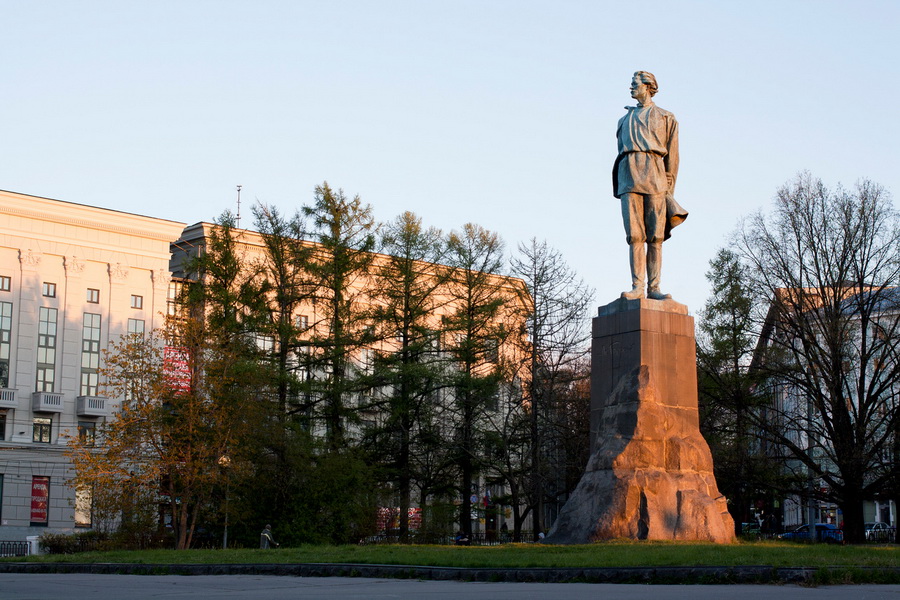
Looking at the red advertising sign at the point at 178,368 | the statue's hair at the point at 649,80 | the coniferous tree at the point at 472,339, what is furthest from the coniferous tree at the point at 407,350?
the statue's hair at the point at 649,80

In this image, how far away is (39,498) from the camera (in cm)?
6209

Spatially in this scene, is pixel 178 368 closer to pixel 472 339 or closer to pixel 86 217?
pixel 472 339

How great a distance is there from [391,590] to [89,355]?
189 feet

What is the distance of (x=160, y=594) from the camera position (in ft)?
39.5

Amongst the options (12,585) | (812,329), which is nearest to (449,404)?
(812,329)

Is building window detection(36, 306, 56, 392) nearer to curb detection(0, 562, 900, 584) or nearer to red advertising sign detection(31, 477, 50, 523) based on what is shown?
red advertising sign detection(31, 477, 50, 523)

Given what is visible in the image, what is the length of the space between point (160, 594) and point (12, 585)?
3.25 m

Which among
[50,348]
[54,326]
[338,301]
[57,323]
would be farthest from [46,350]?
[338,301]

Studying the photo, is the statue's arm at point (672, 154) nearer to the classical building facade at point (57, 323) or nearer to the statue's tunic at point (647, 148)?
the statue's tunic at point (647, 148)

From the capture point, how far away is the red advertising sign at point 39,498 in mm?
61750

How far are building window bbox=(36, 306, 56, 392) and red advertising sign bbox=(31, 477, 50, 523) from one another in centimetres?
528

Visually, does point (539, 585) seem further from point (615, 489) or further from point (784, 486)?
point (784, 486)

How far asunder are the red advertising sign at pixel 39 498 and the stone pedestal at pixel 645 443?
50229mm

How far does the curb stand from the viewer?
1198cm
